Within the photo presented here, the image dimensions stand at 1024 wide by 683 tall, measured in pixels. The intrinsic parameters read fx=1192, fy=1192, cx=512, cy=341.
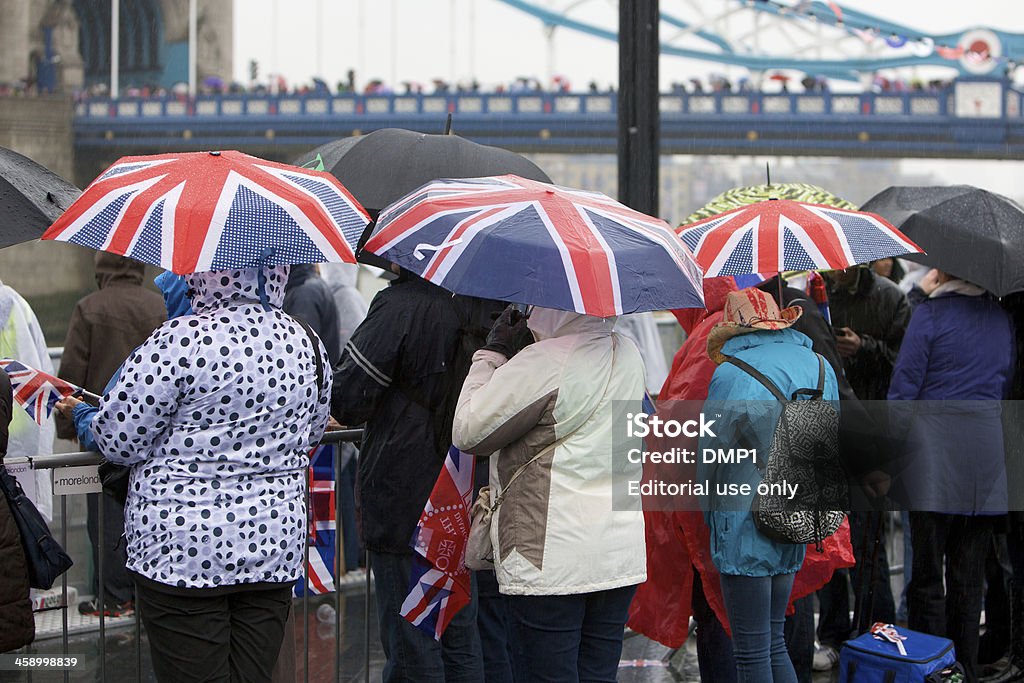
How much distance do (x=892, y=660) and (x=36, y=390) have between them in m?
2.71

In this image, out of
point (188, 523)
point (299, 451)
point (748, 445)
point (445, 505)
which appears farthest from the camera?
point (748, 445)

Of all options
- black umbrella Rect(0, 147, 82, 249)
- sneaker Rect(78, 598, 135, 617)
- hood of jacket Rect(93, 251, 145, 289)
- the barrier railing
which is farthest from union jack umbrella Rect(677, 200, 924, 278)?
the barrier railing

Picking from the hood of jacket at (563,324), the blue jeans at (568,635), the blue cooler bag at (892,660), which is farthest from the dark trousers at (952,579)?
the hood of jacket at (563,324)

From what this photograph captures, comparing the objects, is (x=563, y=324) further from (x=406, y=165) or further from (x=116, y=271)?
(x=116, y=271)

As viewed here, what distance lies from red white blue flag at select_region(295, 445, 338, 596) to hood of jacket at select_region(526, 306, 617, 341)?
1280mm

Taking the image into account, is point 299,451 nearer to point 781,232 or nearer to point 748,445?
point 748,445

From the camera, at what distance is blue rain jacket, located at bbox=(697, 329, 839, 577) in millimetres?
3314

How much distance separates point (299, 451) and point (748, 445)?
1.31 metres

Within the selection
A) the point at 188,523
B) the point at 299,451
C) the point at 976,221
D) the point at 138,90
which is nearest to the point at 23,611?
the point at 188,523

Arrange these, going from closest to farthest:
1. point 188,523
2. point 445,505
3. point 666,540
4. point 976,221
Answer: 1. point 188,523
2. point 445,505
3. point 666,540
4. point 976,221

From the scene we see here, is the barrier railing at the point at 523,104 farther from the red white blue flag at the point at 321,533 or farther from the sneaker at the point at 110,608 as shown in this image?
the red white blue flag at the point at 321,533

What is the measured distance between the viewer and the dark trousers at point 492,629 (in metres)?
3.58

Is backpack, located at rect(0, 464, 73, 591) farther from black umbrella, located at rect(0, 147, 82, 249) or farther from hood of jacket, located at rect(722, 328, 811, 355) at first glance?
hood of jacket, located at rect(722, 328, 811, 355)

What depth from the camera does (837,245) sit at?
3.53 metres
